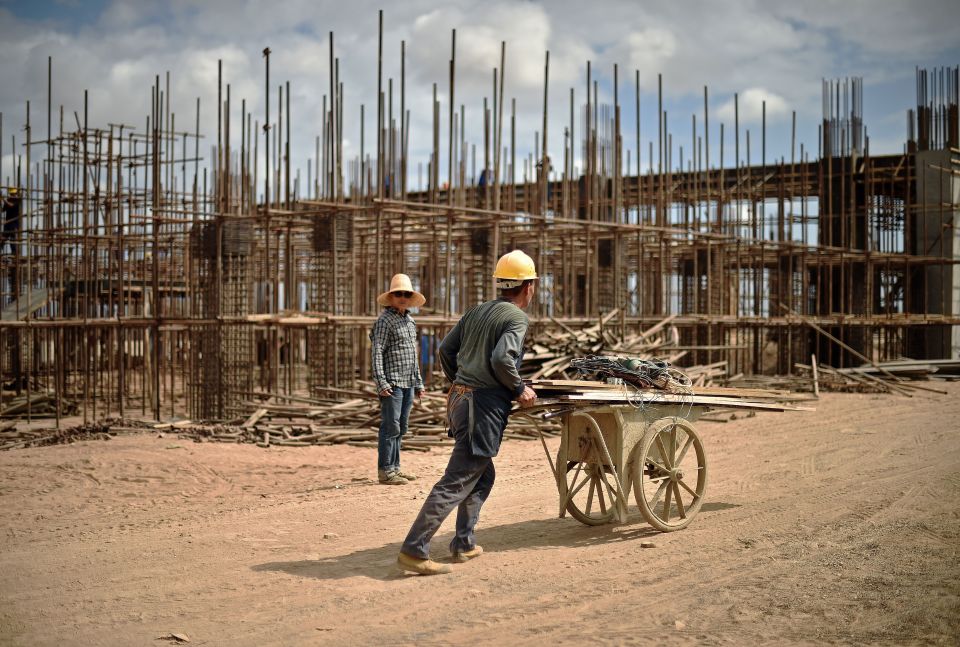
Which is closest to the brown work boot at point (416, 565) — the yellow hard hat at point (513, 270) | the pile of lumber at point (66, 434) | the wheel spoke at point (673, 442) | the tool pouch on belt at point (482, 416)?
the tool pouch on belt at point (482, 416)

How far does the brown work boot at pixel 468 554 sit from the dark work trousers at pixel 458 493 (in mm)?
24

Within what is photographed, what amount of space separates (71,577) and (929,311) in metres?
25.5

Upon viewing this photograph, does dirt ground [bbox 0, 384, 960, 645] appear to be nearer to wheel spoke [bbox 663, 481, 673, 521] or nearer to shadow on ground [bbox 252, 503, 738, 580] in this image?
shadow on ground [bbox 252, 503, 738, 580]

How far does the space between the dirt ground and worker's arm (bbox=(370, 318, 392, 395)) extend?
37.4 inches

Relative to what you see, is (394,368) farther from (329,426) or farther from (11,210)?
(11,210)

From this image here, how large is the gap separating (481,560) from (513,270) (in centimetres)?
178

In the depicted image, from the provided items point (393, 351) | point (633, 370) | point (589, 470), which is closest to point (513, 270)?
point (633, 370)

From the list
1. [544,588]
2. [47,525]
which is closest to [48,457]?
[47,525]

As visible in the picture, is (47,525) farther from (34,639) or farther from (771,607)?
(771,607)

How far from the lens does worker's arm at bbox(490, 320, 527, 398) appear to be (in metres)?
5.60

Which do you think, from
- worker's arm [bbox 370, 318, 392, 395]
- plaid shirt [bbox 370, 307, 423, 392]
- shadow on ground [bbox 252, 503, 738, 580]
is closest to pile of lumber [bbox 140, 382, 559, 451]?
plaid shirt [bbox 370, 307, 423, 392]

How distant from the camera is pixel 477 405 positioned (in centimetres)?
575

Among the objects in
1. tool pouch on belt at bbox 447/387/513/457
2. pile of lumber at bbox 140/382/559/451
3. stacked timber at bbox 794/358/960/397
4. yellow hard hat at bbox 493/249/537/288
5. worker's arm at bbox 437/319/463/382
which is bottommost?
pile of lumber at bbox 140/382/559/451

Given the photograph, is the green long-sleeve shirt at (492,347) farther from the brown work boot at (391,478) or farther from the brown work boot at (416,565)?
the brown work boot at (391,478)
